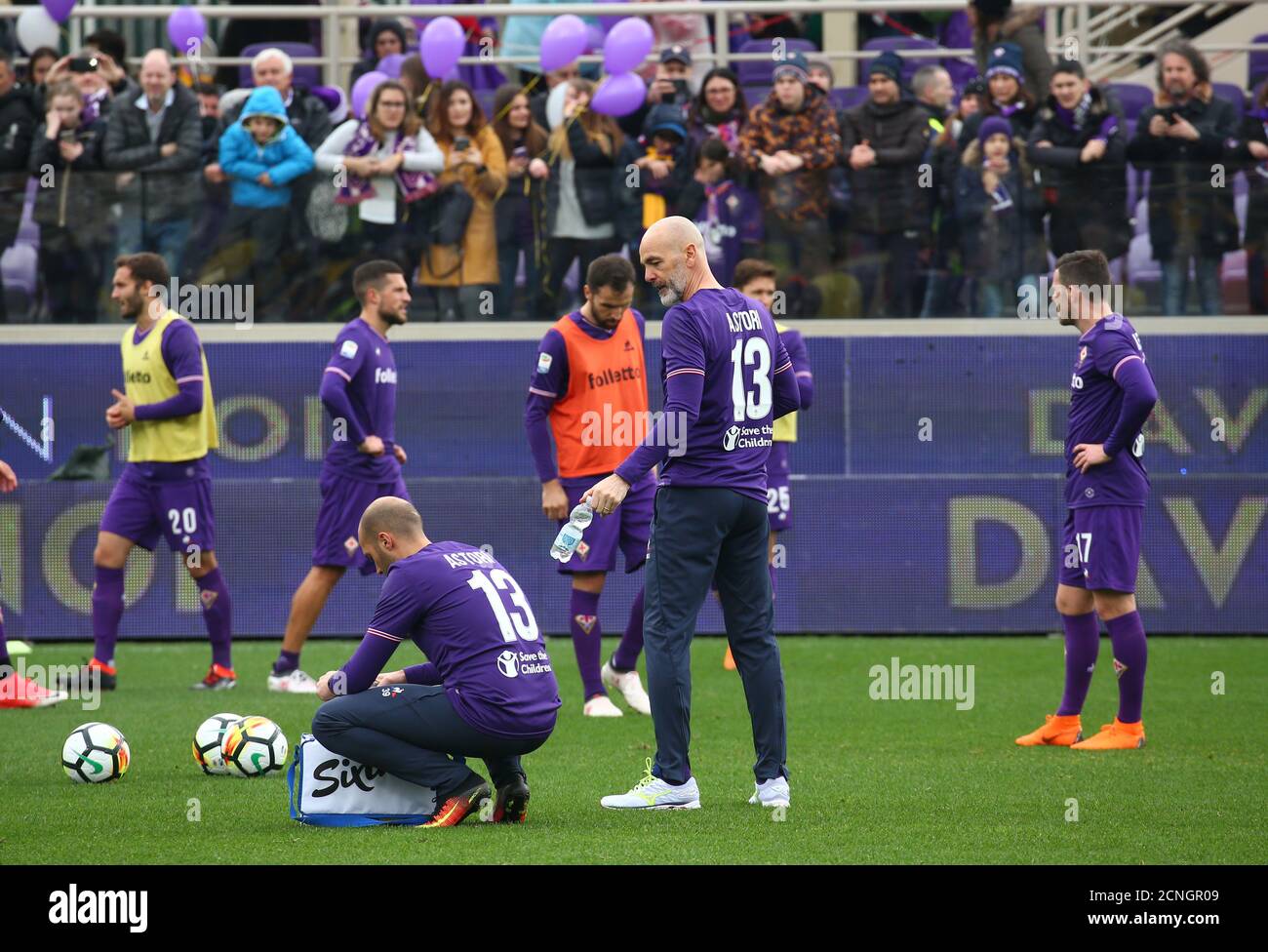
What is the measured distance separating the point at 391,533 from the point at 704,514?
3.83 feet

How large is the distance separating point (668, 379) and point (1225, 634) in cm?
782

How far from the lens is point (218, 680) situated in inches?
415

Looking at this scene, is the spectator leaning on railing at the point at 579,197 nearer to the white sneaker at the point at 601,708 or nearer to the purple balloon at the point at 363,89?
the purple balloon at the point at 363,89

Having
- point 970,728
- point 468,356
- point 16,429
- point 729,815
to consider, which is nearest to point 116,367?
point 16,429

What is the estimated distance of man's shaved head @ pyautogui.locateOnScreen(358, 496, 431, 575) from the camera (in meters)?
6.48

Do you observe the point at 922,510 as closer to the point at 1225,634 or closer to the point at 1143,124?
the point at 1225,634

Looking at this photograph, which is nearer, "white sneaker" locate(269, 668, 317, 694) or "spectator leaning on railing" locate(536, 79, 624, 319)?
"white sneaker" locate(269, 668, 317, 694)

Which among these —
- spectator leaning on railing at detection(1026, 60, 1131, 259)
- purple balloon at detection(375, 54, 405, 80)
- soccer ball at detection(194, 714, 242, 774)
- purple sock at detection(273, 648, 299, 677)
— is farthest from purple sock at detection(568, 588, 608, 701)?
purple balloon at detection(375, 54, 405, 80)

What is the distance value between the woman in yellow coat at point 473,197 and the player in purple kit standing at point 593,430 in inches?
154

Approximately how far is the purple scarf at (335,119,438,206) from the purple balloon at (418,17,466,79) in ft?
3.37

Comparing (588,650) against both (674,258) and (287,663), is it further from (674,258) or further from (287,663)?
(674,258)

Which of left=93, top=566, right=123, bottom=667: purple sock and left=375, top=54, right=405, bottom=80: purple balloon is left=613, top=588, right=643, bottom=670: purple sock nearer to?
left=93, top=566, right=123, bottom=667: purple sock

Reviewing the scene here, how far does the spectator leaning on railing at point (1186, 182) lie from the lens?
13.2 meters

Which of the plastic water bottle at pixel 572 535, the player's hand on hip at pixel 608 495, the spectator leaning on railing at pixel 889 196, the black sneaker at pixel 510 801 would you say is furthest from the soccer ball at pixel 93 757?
the spectator leaning on railing at pixel 889 196
